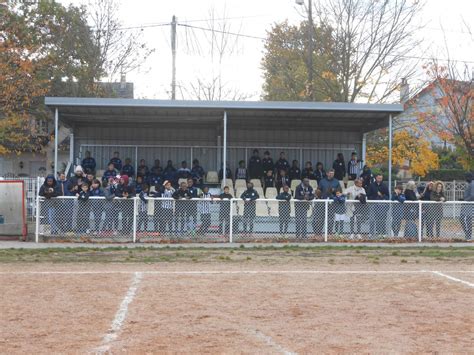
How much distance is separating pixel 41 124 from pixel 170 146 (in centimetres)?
1805

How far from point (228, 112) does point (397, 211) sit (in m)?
6.98

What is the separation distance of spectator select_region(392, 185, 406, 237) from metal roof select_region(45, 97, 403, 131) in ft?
12.9

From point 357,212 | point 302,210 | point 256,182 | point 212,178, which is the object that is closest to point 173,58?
point 212,178

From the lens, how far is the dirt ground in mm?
6914

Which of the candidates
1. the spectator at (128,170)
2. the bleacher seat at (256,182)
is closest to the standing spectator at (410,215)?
the bleacher seat at (256,182)

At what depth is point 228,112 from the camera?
2214 centimetres

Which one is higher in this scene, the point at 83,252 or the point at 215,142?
the point at 215,142

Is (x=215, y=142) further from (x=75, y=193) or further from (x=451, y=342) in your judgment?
(x=451, y=342)

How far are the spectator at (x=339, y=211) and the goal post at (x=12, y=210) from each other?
323 inches

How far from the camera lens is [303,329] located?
7.54 meters

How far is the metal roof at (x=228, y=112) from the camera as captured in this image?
20547 mm

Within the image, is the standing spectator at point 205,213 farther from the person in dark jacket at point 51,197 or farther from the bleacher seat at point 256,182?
the bleacher seat at point 256,182

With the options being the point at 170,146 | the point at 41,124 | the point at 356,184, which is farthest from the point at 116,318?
the point at 41,124

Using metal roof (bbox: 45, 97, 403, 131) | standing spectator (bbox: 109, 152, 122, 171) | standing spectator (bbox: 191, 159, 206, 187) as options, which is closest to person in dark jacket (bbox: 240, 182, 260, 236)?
metal roof (bbox: 45, 97, 403, 131)
